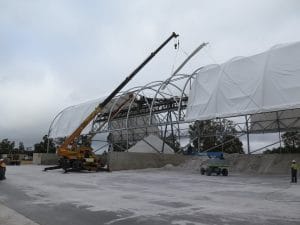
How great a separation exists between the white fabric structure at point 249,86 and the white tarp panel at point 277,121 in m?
6.61

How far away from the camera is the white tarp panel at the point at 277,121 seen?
3643cm

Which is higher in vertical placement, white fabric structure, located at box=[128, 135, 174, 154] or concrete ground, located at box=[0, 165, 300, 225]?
white fabric structure, located at box=[128, 135, 174, 154]

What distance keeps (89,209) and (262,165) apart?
2468 cm

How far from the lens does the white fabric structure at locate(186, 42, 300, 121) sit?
28.3 metres

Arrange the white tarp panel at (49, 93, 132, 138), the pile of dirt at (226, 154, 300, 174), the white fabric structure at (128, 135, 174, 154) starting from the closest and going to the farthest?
1. the pile of dirt at (226, 154, 300, 174)
2. the white fabric structure at (128, 135, 174, 154)
3. the white tarp panel at (49, 93, 132, 138)

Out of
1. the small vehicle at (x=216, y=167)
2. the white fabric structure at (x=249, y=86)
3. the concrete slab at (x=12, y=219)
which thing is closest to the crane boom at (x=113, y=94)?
the white fabric structure at (x=249, y=86)

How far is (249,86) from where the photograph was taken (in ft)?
101

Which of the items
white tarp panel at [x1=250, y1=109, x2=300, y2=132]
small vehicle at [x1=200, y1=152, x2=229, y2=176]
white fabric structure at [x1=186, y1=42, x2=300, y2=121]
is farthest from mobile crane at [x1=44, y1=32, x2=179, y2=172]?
white tarp panel at [x1=250, y1=109, x2=300, y2=132]

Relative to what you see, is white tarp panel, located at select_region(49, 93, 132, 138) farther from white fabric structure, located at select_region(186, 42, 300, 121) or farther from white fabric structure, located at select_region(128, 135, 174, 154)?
white fabric structure, located at select_region(186, 42, 300, 121)

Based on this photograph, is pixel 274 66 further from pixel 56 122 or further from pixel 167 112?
pixel 56 122

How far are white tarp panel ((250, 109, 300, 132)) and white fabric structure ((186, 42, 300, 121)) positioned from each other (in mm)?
6609

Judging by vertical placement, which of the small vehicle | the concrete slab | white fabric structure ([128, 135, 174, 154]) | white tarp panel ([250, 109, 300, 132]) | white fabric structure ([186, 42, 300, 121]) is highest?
white fabric structure ([186, 42, 300, 121])

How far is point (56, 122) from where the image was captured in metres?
64.0

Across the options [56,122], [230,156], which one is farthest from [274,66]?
[56,122]
